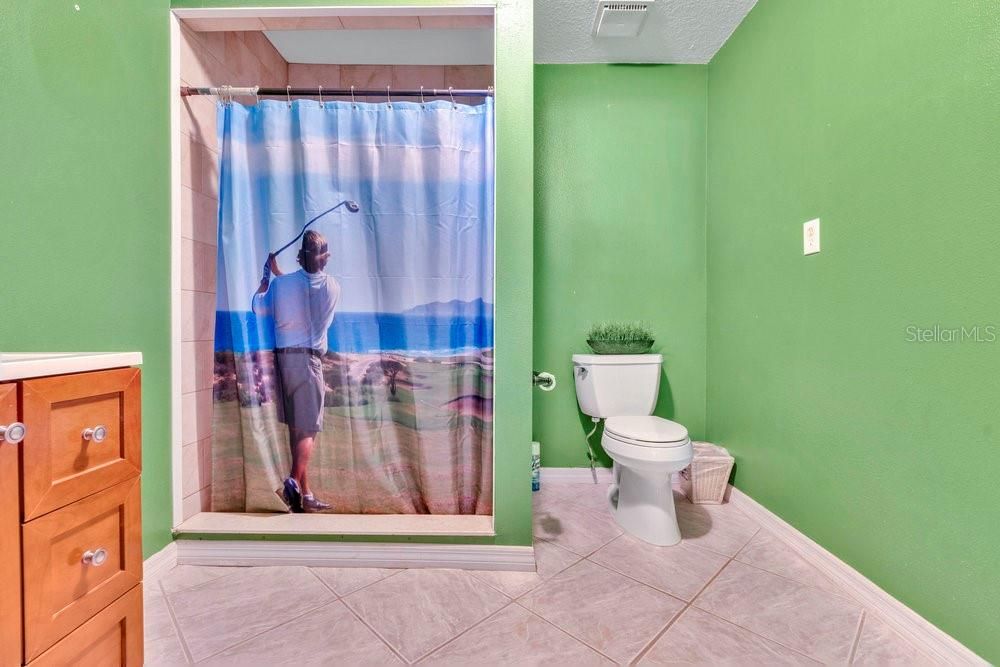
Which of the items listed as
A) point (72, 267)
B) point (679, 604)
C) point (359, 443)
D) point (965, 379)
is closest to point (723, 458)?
point (679, 604)

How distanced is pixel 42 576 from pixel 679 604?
152 cm

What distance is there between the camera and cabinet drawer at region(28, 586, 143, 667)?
72 cm

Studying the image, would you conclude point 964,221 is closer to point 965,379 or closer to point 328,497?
point 965,379

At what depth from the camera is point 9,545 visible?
64cm

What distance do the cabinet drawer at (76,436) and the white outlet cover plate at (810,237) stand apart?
81.3 inches

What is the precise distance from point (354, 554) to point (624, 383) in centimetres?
138

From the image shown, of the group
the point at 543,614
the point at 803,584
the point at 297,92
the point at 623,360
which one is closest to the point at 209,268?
the point at 297,92

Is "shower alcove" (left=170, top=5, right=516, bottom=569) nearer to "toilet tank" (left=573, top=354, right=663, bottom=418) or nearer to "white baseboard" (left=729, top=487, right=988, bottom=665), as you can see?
"toilet tank" (left=573, top=354, right=663, bottom=418)

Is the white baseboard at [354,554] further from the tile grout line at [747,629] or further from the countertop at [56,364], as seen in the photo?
the countertop at [56,364]

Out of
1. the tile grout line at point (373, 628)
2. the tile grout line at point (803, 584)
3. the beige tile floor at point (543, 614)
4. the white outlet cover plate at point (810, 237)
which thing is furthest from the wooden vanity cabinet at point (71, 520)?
the white outlet cover plate at point (810, 237)

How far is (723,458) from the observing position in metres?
1.91

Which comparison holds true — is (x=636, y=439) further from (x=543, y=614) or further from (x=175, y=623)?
(x=175, y=623)

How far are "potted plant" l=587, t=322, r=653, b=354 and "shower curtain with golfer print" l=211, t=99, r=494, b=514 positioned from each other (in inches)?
30.3

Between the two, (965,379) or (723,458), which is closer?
(965,379)
